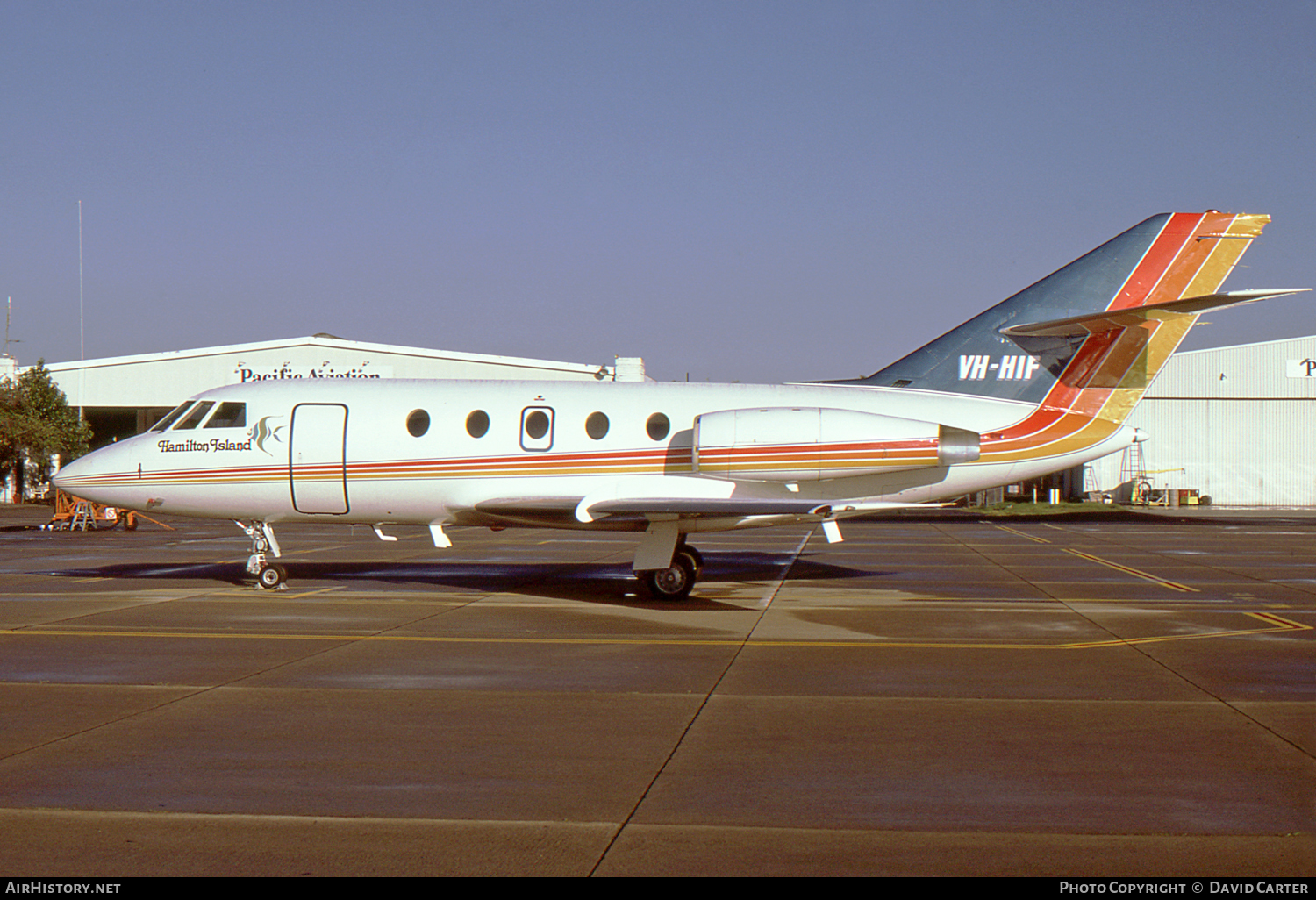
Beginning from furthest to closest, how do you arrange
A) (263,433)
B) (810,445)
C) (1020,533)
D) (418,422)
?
(1020,533) → (263,433) → (418,422) → (810,445)

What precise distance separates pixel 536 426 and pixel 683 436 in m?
2.20

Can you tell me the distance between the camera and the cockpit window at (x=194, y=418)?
56.5 ft

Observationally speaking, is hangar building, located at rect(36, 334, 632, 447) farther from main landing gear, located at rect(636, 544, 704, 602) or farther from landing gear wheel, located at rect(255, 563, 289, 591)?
main landing gear, located at rect(636, 544, 704, 602)

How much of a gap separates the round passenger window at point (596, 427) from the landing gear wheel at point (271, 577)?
538 cm

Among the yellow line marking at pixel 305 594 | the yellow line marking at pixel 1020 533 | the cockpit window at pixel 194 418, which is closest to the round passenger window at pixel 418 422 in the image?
Answer: the yellow line marking at pixel 305 594

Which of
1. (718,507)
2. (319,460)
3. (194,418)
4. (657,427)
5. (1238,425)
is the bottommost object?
(718,507)

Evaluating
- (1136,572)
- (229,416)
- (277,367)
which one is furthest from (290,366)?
(1136,572)

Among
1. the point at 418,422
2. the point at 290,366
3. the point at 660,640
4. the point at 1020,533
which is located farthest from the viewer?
the point at 290,366

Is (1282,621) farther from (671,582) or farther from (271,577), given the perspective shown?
(271,577)

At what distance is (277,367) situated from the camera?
52.0 meters

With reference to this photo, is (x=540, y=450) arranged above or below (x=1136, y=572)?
above

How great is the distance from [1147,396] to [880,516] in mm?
17583

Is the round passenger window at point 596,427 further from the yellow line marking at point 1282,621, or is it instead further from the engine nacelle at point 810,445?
the yellow line marking at point 1282,621
